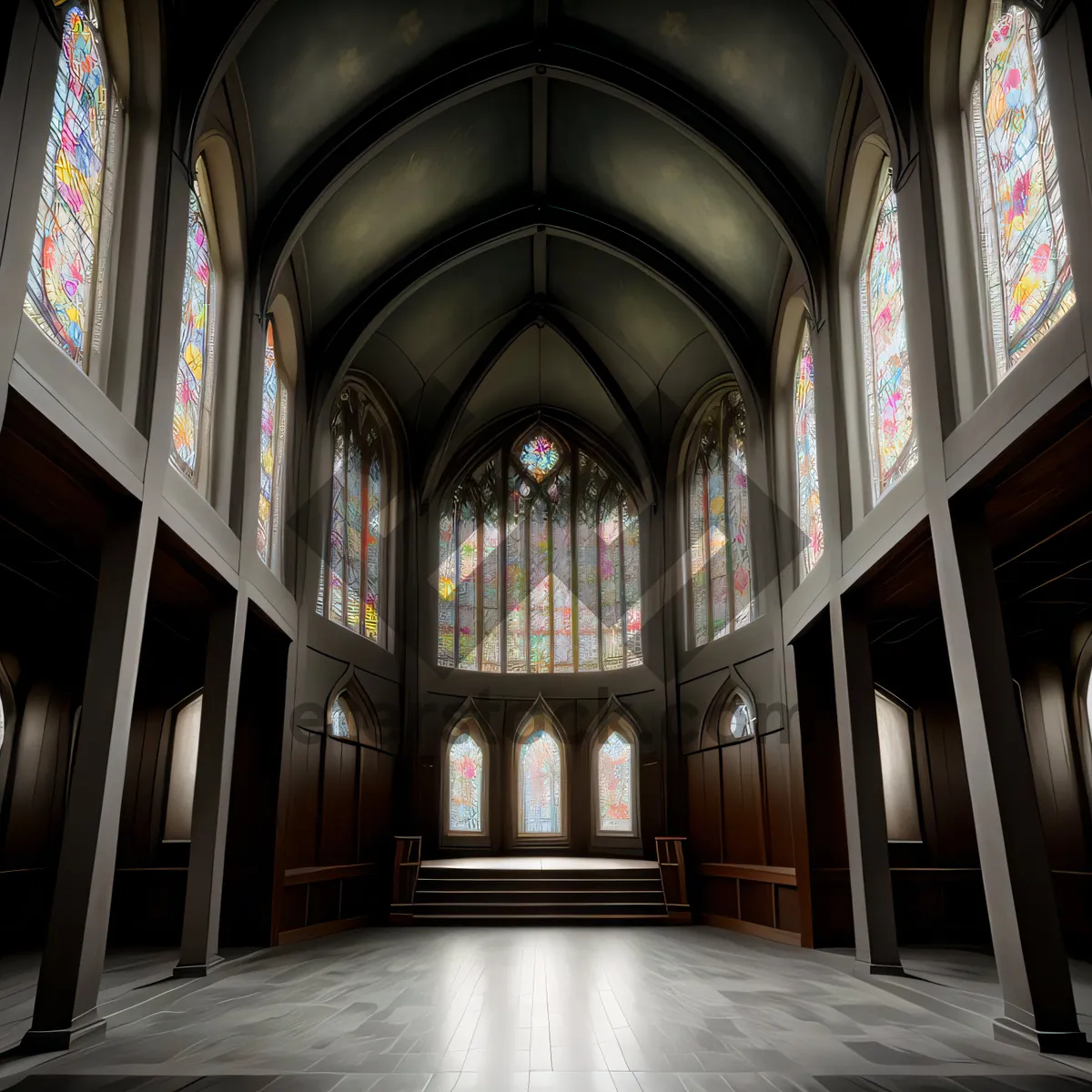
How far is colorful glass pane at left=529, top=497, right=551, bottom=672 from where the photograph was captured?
1484cm

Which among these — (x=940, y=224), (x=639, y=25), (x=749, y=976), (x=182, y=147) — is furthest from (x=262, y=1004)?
(x=639, y=25)

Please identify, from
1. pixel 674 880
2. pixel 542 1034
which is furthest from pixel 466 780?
pixel 542 1034

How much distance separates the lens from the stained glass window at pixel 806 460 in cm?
975

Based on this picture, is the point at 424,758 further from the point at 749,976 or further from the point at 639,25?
the point at 639,25

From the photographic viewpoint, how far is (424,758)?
44.4 ft

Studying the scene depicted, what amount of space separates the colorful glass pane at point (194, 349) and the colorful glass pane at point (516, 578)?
760 centimetres

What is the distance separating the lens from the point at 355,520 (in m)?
12.5

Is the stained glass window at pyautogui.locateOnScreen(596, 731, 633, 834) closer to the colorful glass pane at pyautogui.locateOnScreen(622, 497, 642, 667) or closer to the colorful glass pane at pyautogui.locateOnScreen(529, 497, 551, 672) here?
the colorful glass pane at pyautogui.locateOnScreen(622, 497, 642, 667)

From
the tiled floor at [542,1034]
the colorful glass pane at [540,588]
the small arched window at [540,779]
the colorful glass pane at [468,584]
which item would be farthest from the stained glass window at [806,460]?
the colorful glass pane at [468,584]

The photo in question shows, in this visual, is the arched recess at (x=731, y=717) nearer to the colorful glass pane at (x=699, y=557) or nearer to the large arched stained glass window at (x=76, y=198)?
the colorful glass pane at (x=699, y=557)

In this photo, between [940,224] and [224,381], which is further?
[224,381]

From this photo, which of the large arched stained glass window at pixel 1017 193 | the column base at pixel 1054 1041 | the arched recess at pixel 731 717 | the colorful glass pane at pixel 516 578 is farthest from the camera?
the colorful glass pane at pixel 516 578

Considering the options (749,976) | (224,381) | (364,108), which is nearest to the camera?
(749,976)

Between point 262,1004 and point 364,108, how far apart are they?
7.54 metres
